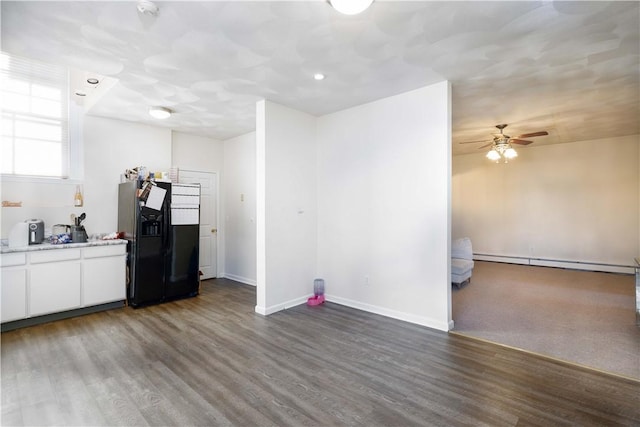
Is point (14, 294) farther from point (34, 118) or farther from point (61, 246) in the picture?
point (34, 118)

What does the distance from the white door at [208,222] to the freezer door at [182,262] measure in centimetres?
104

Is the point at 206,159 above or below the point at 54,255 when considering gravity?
above

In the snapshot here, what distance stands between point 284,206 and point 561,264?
21.7ft

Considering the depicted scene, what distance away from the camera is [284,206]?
4.21m

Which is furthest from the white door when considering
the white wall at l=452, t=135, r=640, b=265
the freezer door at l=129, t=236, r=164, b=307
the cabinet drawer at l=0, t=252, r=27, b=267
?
the white wall at l=452, t=135, r=640, b=265

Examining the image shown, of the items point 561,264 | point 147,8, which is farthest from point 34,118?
point 561,264

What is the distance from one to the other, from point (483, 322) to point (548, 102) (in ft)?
10.2

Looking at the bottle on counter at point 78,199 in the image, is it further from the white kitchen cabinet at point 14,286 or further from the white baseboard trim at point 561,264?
the white baseboard trim at point 561,264

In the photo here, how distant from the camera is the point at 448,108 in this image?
3.42 metres

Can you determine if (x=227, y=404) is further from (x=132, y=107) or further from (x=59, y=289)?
(x=132, y=107)

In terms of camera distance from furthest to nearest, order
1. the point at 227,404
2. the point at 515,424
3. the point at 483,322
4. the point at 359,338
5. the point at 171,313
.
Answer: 1. the point at 171,313
2. the point at 483,322
3. the point at 359,338
4. the point at 227,404
5. the point at 515,424

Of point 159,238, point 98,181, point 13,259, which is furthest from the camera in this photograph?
point 98,181

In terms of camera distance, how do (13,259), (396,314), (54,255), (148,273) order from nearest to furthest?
(13,259) < (54,255) < (396,314) < (148,273)

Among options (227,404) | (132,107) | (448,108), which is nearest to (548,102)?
(448,108)
